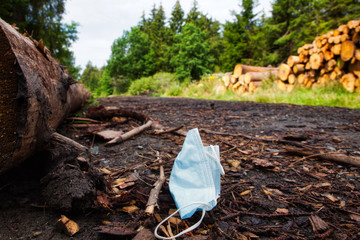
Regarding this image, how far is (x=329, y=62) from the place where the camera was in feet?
19.4

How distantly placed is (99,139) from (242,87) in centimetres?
728

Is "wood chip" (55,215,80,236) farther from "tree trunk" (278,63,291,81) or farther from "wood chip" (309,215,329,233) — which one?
"tree trunk" (278,63,291,81)

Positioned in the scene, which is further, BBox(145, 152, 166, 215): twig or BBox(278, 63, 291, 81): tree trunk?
BBox(278, 63, 291, 81): tree trunk

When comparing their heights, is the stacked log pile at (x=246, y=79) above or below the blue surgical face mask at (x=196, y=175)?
above

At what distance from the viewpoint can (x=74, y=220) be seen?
86 centimetres

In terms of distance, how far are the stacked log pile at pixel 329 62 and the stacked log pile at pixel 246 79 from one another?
72cm

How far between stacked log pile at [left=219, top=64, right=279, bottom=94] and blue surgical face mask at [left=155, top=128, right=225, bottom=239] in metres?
7.22

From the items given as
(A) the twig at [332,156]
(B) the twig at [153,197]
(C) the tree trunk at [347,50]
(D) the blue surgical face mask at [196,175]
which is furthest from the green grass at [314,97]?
(B) the twig at [153,197]

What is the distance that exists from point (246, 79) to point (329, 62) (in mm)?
2685

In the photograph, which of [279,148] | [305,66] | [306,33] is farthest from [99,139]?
[306,33]

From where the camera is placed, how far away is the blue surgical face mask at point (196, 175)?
35.9 inches

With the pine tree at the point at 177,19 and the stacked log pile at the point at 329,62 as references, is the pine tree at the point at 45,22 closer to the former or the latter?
the stacked log pile at the point at 329,62

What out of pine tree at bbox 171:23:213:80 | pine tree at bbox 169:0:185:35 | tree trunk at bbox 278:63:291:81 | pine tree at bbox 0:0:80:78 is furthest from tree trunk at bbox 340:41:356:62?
pine tree at bbox 169:0:185:35

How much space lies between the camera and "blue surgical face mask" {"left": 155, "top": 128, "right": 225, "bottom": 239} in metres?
0.91
